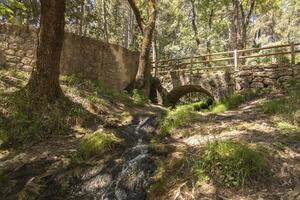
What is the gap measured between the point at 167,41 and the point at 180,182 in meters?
25.0

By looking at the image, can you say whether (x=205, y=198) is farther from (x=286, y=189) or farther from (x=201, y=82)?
(x=201, y=82)

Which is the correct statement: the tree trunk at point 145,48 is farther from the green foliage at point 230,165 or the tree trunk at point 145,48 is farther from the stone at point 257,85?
the green foliage at point 230,165

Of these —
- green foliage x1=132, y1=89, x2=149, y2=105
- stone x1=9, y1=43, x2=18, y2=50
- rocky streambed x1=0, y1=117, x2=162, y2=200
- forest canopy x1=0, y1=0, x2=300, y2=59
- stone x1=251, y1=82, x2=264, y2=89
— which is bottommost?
rocky streambed x1=0, y1=117, x2=162, y2=200

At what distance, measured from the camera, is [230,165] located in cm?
407

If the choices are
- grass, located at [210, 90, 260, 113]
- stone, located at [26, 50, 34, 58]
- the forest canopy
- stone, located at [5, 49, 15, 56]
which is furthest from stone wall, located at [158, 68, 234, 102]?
stone, located at [5, 49, 15, 56]

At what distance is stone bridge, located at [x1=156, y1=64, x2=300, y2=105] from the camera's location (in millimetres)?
10742

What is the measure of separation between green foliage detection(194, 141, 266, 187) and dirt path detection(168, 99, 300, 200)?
131mm

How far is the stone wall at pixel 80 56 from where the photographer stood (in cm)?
966

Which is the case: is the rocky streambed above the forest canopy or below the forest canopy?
below

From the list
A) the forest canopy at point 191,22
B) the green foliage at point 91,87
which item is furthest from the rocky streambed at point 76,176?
the forest canopy at point 191,22

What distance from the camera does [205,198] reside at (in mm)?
3701

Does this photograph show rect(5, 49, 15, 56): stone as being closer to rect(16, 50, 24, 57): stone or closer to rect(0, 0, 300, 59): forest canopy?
rect(16, 50, 24, 57): stone

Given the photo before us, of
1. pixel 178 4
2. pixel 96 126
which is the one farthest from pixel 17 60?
pixel 178 4

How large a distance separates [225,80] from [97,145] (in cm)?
821
